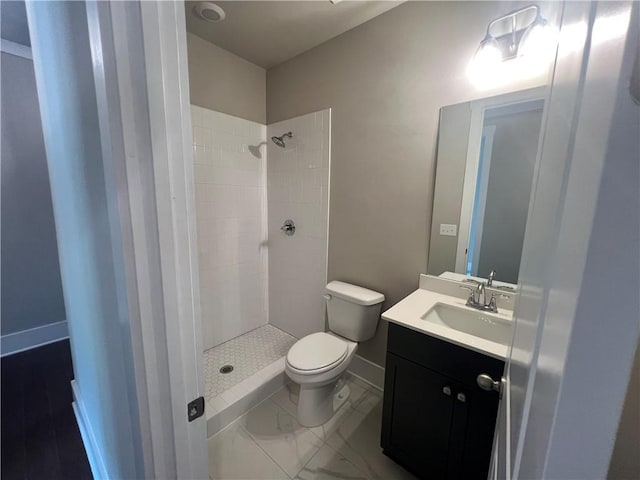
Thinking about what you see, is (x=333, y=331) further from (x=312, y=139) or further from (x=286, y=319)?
(x=312, y=139)

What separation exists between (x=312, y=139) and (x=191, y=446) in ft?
6.14

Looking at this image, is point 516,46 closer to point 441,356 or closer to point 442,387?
point 441,356

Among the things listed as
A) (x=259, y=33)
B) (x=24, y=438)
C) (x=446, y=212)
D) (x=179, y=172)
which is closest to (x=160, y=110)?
(x=179, y=172)

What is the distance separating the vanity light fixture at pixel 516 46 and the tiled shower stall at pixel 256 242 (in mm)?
996

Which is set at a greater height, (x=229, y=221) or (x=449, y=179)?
(x=449, y=179)

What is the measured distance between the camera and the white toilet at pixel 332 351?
4.90 ft

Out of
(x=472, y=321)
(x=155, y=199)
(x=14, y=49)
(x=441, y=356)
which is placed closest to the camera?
(x=155, y=199)

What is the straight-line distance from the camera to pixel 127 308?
20.1 inches

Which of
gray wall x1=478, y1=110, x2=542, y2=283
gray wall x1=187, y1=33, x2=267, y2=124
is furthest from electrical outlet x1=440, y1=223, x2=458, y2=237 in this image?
gray wall x1=187, y1=33, x2=267, y2=124

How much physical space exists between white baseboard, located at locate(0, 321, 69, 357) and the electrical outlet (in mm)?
3269

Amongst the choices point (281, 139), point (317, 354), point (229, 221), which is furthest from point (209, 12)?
point (317, 354)

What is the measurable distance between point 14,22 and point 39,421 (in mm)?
2587

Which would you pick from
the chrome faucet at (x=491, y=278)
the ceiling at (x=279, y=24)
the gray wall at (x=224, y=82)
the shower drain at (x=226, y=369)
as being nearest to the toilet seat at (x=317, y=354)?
the shower drain at (x=226, y=369)

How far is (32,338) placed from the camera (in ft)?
7.54
